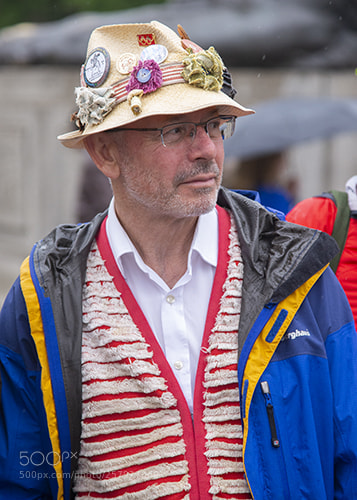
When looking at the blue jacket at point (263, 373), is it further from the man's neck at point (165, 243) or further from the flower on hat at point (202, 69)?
the flower on hat at point (202, 69)

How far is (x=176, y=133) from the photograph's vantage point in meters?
2.45

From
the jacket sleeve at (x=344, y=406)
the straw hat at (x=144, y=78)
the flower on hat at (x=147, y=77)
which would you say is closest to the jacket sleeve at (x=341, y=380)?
the jacket sleeve at (x=344, y=406)

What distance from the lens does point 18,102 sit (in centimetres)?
980

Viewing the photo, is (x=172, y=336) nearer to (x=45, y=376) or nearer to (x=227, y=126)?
(x=45, y=376)

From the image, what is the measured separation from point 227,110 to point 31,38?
792 centimetres

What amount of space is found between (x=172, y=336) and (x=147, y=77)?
0.91 metres

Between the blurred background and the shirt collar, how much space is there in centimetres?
563

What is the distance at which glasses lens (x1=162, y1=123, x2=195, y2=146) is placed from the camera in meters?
2.44

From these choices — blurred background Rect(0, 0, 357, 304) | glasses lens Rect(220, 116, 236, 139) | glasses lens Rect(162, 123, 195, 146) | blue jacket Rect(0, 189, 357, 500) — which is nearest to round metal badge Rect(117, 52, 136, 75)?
glasses lens Rect(162, 123, 195, 146)

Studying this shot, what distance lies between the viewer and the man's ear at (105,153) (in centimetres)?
264

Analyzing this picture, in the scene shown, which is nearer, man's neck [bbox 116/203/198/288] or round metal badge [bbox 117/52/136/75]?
round metal badge [bbox 117/52/136/75]

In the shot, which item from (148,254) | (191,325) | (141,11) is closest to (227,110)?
(148,254)

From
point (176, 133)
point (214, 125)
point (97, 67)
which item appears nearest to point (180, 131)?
point (176, 133)

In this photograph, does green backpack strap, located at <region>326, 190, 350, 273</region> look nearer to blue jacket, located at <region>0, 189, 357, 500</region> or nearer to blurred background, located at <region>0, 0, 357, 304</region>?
blue jacket, located at <region>0, 189, 357, 500</region>
